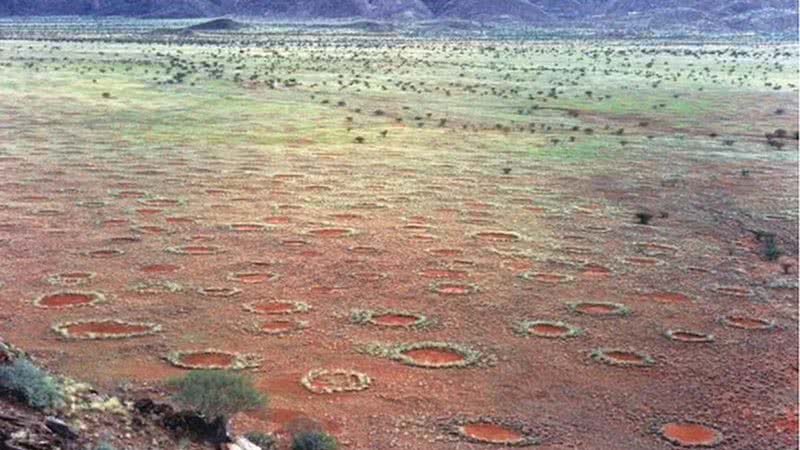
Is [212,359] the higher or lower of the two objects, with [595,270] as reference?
lower

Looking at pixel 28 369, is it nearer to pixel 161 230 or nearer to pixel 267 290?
pixel 267 290

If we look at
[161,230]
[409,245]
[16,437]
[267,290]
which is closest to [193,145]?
[161,230]

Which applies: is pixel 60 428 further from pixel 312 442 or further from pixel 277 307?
pixel 277 307

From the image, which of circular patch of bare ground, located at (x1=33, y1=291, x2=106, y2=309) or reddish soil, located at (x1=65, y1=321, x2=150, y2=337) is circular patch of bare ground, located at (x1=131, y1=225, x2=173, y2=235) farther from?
reddish soil, located at (x1=65, y1=321, x2=150, y2=337)

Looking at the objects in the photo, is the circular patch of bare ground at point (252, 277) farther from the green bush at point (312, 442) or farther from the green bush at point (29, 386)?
the green bush at point (29, 386)

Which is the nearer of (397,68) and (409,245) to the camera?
(409,245)

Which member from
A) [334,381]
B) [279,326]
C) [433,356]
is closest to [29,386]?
[334,381]

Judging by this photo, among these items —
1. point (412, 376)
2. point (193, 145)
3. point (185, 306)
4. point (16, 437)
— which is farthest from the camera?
point (193, 145)
